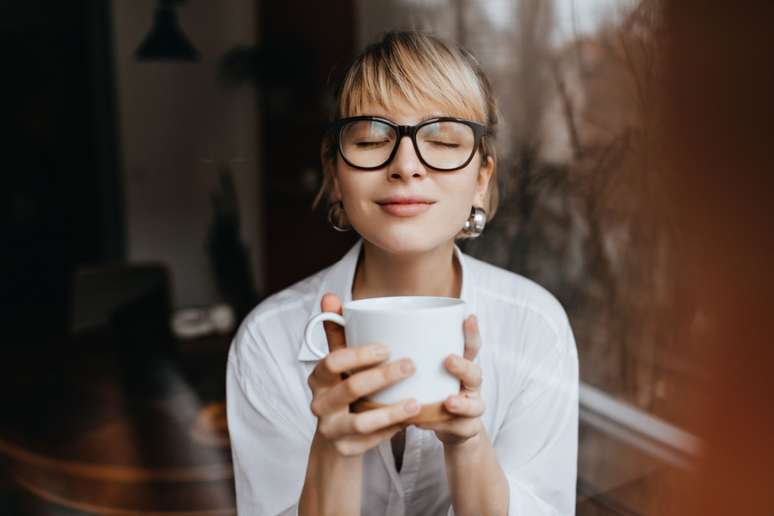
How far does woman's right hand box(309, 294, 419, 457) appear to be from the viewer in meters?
0.62

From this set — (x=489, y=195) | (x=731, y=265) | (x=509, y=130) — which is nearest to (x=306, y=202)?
(x=509, y=130)

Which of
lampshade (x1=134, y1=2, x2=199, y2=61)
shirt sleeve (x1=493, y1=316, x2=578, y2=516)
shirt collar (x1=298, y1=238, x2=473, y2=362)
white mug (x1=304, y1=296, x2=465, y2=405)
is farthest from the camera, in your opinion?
lampshade (x1=134, y1=2, x2=199, y2=61)

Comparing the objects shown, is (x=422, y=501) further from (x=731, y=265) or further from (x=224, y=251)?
(x=224, y=251)

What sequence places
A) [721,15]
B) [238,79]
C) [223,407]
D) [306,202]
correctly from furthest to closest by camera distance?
[238,79]
[306,202]
[223,407]
[721,15]

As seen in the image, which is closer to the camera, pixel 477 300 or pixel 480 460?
pixel 480 460

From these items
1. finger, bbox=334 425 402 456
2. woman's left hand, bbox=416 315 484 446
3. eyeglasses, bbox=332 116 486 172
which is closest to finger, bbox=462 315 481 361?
woman's left hand, bbox=416 315 484 446

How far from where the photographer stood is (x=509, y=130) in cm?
198

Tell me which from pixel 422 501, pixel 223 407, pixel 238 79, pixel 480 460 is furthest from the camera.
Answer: pixel 238 79

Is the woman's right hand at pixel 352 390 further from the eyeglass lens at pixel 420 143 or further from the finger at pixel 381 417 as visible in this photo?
the eyeglass lens at pixel 420 143

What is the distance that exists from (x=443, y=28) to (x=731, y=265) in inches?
52.9

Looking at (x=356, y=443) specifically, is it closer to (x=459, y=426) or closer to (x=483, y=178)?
(x=459, y=426)

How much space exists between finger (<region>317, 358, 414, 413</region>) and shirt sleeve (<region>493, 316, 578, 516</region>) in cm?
32

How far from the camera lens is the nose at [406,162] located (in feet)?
2.60

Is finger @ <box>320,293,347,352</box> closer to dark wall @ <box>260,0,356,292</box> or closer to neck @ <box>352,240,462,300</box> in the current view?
neck @ <box>352,240,462,300</box>
